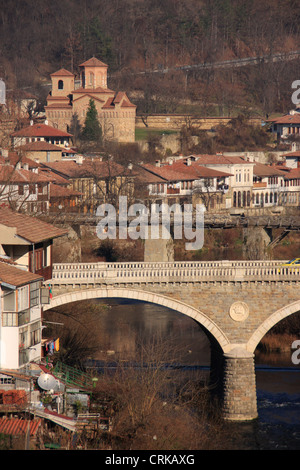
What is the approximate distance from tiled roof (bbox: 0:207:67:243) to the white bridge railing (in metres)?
1.75

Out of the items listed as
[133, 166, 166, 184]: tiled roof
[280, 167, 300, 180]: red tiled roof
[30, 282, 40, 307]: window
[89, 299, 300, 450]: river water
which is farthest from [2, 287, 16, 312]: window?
[280, 167, 300, 180]: red tiled roof

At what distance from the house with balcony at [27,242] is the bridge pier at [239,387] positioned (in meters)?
7.57

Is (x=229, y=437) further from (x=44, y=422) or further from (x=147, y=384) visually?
(x=44, y=422)

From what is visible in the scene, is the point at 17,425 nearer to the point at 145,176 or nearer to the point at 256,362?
the point at 256,362

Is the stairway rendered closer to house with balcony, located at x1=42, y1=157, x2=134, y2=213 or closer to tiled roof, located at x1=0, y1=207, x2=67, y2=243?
tiled roof, located at x1=0, y1=207, x2=67, y2=243

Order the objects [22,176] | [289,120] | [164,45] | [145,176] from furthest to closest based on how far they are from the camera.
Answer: [164,45], [289,120], [145,176], [22,176]

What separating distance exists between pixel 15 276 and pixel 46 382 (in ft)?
11.3

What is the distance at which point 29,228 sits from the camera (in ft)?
125

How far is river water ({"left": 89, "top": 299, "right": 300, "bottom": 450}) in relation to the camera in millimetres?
38500

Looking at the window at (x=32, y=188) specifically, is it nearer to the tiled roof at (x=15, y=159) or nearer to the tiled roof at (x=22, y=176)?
the tiled roof at (x=22, y=176)

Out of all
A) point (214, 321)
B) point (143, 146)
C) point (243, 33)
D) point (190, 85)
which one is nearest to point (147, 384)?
point (214, 321)

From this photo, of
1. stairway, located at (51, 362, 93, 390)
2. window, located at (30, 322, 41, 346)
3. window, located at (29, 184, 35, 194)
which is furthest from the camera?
window, located at (29, 184, 35, 194)

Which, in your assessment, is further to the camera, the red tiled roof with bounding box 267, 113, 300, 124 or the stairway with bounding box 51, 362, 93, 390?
the red tiled roof with bounding box 267, 113, 300, 124

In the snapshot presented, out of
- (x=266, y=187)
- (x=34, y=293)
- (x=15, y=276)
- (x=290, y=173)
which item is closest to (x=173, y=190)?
(x=266, y=187)
